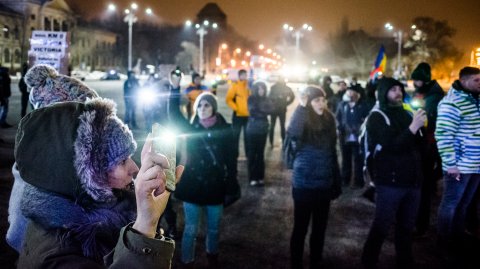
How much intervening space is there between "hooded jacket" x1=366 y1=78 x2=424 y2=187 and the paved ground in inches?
45.8

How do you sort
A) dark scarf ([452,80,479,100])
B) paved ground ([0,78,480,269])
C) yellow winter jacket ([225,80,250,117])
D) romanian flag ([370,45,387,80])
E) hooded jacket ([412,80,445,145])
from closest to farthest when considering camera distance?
paved ground ([0,78,480,269]) → dark scarf ([452,80,479,100]) → hooded jacket ([412,80,445,145]) → yellow winter jacket ([225,80,250,117]) → romanian flag ([370,45,387,80])

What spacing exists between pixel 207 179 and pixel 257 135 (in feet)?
14.3

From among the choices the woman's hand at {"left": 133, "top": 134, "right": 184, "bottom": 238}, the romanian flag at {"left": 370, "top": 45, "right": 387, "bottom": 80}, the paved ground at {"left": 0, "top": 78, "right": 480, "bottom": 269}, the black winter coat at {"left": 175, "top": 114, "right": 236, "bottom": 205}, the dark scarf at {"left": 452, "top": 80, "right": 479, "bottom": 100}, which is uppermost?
the romanian flag at {"left": 370, "top": 45, "right": 387, "bottom": 80}

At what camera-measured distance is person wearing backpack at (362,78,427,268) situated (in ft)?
14.7

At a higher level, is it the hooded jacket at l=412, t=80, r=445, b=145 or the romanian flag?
the romanian flag

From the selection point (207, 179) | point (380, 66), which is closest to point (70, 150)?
point (207, 179)

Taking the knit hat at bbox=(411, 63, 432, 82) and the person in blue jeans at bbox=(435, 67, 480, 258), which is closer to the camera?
the person in blue jeans at bbox=(435, 67, 480, 258)

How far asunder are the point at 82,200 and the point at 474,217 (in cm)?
608

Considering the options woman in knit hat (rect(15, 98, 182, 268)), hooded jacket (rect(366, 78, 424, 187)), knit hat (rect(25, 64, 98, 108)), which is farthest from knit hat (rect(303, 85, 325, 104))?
woman in knit hat (rect(15, 98, 182, 268))

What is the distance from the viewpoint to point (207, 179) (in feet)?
15.3

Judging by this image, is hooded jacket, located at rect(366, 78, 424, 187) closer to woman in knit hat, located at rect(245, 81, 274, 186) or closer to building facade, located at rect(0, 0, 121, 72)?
woman in knit hat, located at rect(245, 81, 274, 186)

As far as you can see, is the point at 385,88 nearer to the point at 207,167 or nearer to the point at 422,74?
the point at 207,167

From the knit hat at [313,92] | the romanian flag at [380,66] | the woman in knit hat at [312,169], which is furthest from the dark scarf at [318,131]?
the romanian flag at [380,66]

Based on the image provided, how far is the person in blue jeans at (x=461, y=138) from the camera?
528 centimetres
